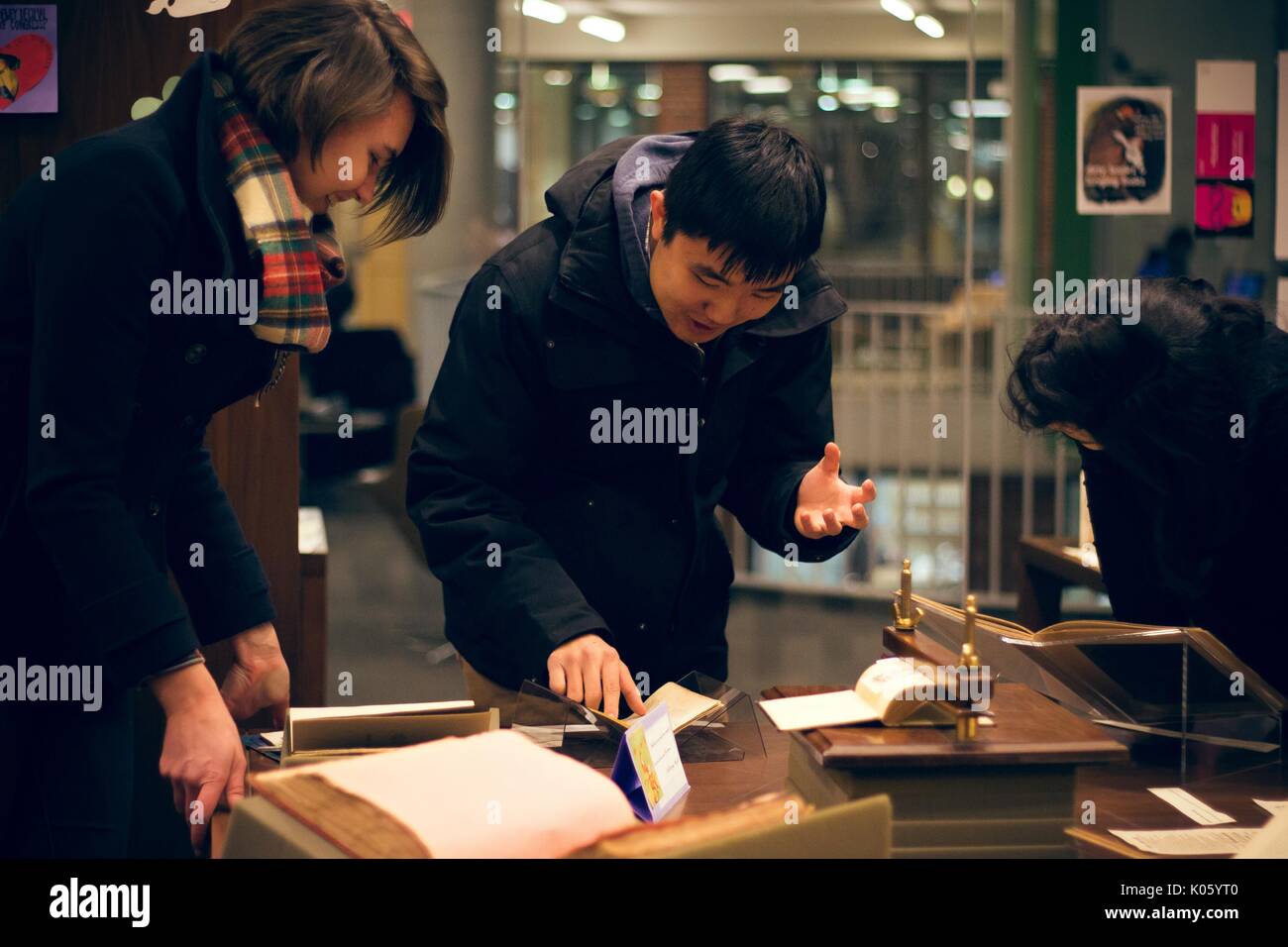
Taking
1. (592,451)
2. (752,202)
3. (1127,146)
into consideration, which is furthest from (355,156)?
(1127,146)

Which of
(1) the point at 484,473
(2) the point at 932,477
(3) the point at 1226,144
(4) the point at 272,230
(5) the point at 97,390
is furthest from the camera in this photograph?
(2) the point at 932,477

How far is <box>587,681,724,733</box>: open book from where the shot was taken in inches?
64.9

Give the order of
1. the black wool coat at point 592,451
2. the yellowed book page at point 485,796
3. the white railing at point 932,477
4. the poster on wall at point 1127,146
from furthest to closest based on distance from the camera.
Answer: the white railing at point 932,477, the poster on wall at point 1127,146, the black wool coat at point 592,451, the yellowed book page at point 485,796

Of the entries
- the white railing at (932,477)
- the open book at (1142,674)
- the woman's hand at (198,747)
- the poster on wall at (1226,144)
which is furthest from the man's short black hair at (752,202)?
the white railing at (932,477)

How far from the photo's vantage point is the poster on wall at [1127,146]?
4.15 m

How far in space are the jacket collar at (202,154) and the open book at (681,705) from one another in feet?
2.14

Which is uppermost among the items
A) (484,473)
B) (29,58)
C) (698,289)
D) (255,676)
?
(29,58)

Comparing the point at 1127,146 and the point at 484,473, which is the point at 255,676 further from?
the point at 1127,146

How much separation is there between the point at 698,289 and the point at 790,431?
0.38m

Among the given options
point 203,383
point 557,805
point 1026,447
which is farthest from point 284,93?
point 1026,447

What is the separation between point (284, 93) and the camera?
1507 millimetres

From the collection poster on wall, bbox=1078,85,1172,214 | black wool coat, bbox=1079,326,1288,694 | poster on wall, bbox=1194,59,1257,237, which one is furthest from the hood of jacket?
poster on wall, bbox=1078,85,1172,214

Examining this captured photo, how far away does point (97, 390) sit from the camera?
1383 millimetres

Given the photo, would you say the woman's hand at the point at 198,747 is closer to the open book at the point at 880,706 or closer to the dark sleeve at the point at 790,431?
the open book at the point at 880,706
